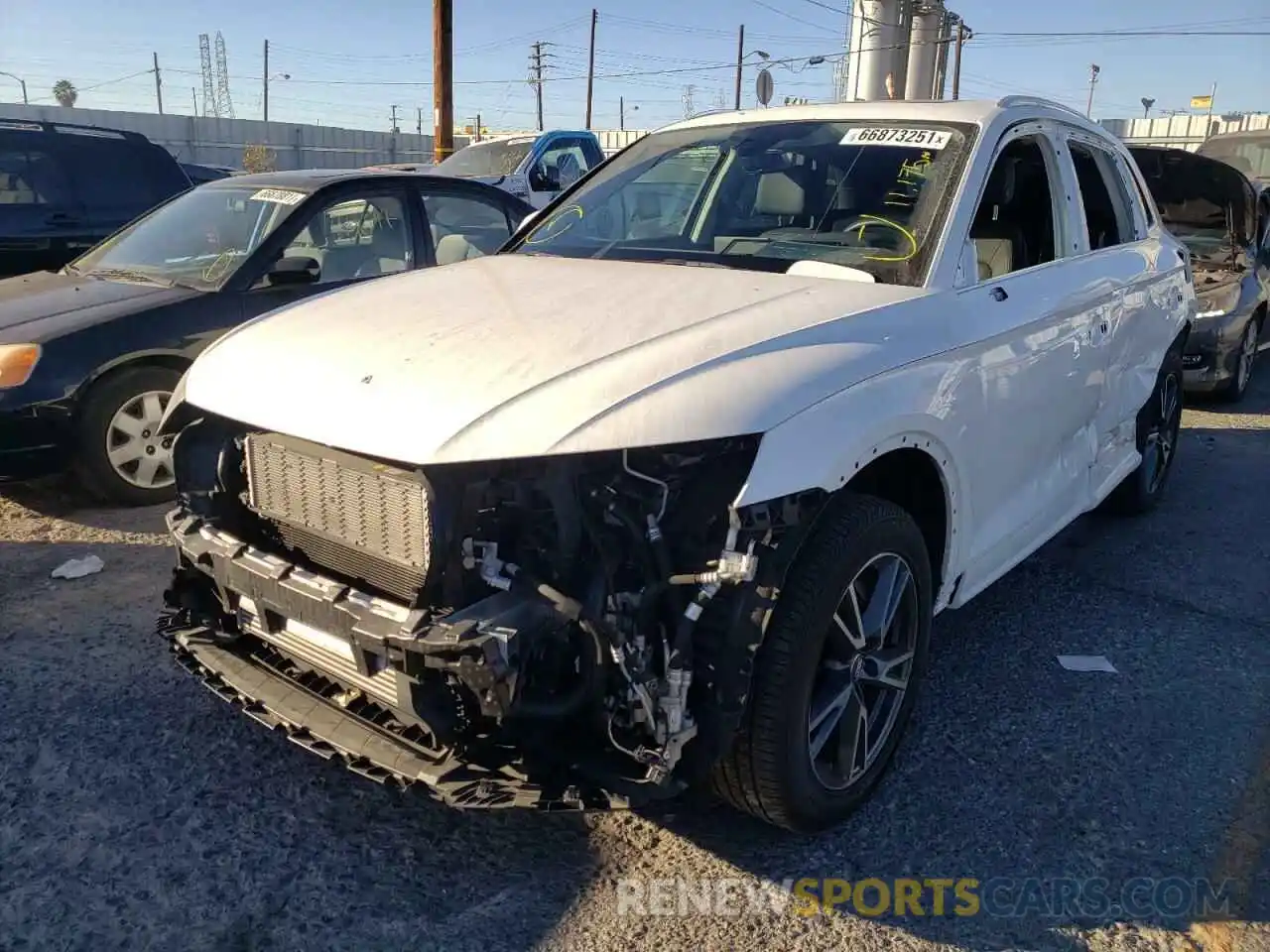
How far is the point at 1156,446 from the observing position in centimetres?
538

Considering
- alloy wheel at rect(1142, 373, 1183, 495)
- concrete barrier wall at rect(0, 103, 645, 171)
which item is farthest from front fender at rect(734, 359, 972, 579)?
concrete barrier wall at rect(0, 103, 645, 171)

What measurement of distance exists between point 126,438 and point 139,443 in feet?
0.22

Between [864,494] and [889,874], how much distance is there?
3.18ft

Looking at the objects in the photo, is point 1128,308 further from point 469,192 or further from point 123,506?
point 123,506

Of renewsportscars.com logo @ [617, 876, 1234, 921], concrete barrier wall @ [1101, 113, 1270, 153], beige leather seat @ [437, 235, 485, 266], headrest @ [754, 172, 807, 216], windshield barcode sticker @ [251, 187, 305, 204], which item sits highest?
concrete barrier wall @ [1101, 113, 1270, 153]

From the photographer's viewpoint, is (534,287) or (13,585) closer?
(534,287)

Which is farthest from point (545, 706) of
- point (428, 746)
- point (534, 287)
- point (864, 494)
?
point (534, 287)

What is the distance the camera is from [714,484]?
7.93ft

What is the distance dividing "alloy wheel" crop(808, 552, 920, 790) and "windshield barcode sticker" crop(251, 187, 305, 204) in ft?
14.0

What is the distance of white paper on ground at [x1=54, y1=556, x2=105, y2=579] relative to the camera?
440 cm

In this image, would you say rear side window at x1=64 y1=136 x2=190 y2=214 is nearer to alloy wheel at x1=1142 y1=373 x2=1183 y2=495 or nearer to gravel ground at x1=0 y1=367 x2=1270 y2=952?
gravel ground at x1=0 y1=367 x2=1270 y2=952

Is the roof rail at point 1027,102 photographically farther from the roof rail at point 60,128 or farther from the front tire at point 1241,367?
the roof rail at point 60,128

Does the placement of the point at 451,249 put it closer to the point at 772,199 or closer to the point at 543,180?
the point at 772,199

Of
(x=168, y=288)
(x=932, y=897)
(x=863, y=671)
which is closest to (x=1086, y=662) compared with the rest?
(x=863, y=671)
